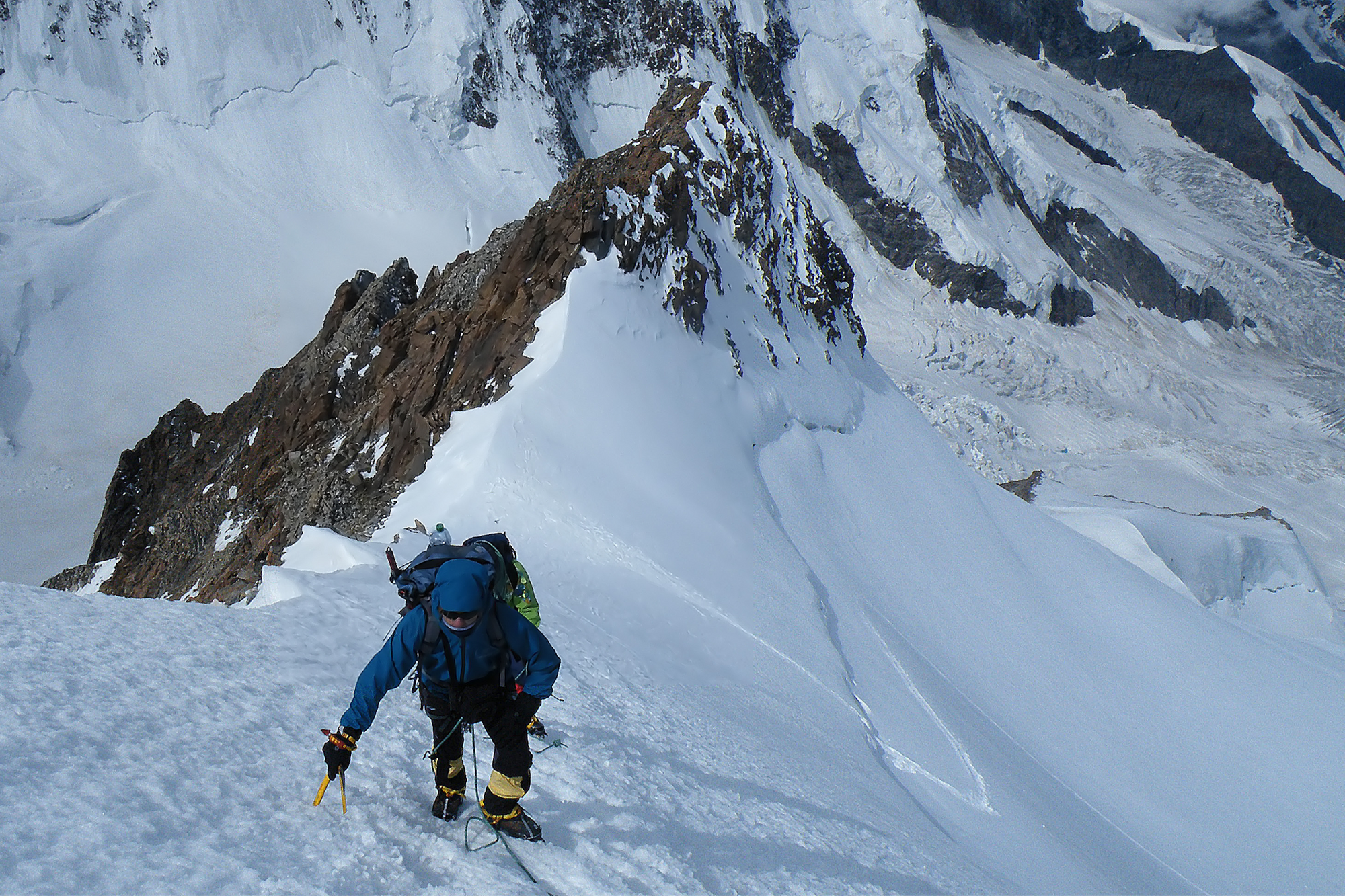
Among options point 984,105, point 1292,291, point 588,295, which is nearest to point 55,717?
point 588,295

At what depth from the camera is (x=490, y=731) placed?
2.72 metres

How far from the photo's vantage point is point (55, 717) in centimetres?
262

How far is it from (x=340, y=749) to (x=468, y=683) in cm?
43

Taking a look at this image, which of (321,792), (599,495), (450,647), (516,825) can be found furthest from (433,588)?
(599,495)

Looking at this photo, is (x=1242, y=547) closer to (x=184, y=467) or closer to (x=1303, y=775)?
(x=1303, y=775)

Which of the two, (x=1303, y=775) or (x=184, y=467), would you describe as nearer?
(x=1303, y=775)

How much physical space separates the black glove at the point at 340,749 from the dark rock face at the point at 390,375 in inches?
158

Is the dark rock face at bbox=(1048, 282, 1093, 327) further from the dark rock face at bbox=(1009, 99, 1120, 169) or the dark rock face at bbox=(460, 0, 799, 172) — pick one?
the dark rock face at bbox=(1009, 99, 1120, 169)

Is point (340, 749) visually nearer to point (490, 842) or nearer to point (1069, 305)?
point (490, 842)

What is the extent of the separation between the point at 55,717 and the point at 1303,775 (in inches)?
511

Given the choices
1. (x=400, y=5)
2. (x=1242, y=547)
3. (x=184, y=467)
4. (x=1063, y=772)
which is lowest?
(x=184, y=467)

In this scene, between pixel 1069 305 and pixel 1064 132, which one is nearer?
pixel 1069 305

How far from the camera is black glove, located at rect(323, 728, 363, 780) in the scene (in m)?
2.50

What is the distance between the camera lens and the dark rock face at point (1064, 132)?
54.9 m
